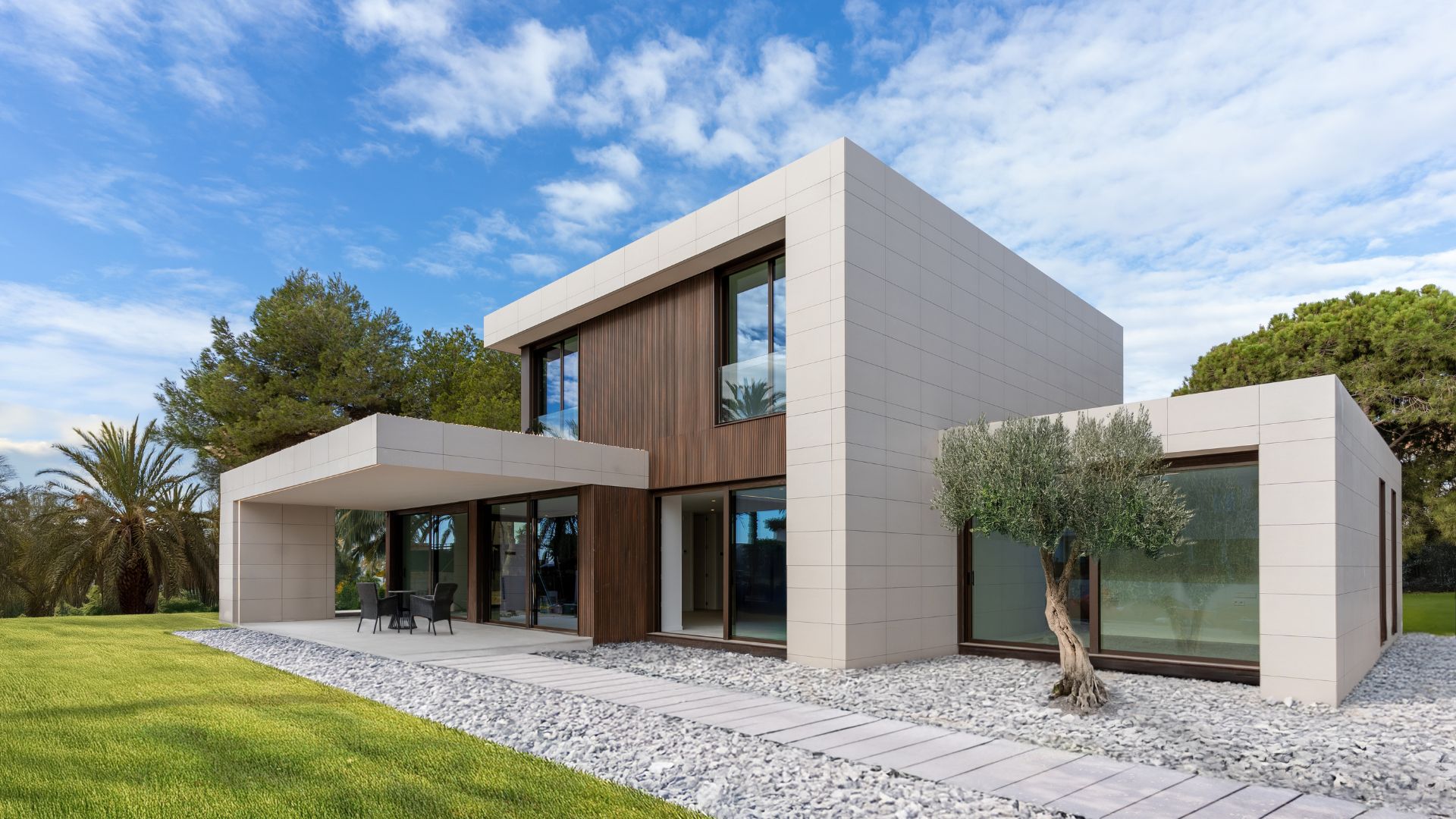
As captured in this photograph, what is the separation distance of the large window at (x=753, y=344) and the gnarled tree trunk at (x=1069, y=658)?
13.9 ft

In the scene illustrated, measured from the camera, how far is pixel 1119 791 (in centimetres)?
495

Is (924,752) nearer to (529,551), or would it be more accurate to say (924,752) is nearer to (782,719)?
(782,719)

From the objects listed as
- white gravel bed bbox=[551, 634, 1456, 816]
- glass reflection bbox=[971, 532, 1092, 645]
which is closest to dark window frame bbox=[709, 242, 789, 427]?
white gravel bed bbox=[551, 634, 1456, 816]

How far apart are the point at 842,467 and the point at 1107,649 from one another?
3.75m

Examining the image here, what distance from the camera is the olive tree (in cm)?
779

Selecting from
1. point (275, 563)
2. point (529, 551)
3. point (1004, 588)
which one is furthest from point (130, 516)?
point (1004, 588)

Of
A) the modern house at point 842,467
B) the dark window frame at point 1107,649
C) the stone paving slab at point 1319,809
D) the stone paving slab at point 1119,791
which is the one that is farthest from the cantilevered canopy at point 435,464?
the stone paving slab at point 1319,809

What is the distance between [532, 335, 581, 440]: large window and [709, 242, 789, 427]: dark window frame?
12.0ft

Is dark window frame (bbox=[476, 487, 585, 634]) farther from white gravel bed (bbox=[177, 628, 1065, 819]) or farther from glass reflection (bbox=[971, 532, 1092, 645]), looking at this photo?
glass reflection (bbox=[971, 532, 1092, 645])

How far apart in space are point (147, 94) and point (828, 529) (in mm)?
18145

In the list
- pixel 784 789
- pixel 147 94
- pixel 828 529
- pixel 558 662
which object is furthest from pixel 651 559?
pixel 147 94

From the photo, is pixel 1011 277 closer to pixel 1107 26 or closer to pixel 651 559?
pixel 1107 26

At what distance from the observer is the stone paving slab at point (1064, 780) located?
4.85m

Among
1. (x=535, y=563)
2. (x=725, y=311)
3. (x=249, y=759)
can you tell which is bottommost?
(x=249, y=759)
